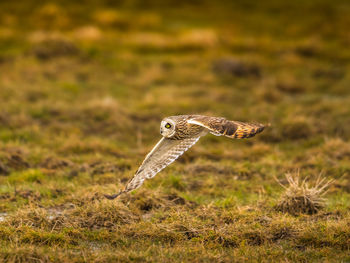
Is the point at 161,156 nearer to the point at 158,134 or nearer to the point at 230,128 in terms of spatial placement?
the point at 230,128

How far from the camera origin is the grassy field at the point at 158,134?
20.3ft

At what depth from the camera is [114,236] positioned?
20.7 ft

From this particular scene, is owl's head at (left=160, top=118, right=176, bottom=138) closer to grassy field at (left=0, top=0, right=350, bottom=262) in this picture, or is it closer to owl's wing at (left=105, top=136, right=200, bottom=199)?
owl's wing at (left=105, top=136, right=200, bottom=199)

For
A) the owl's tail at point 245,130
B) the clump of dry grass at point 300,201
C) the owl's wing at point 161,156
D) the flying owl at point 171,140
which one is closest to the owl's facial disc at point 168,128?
the flying owl at point 171,140

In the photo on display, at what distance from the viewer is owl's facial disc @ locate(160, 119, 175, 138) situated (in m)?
6.21

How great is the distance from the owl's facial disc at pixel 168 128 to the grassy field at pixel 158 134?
116 centimetres

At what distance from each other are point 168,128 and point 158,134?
6.07 m

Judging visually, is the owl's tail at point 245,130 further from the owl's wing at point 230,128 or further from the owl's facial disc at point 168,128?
the owl's facial disc at point 168,128

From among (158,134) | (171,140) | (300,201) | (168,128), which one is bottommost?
(300,201)

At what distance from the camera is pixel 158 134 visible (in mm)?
12297

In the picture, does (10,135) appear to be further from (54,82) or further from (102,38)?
(102,38)

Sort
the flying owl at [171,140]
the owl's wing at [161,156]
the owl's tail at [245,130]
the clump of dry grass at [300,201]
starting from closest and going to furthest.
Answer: the owl's tail at [245,130] → the flying owl at [171,140] → the owl's wing at [161,156] → the clump of dry grass at [300,201]

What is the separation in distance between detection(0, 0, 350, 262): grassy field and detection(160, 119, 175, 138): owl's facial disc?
116 cm

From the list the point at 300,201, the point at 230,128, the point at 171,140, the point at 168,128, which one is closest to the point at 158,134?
the point at 300,201
